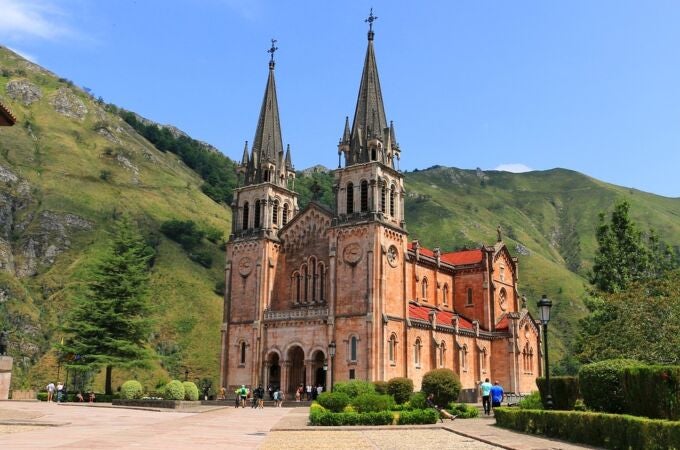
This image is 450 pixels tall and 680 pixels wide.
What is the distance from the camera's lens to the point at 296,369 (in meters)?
59.2

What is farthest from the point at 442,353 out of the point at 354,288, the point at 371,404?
the point at 371,404

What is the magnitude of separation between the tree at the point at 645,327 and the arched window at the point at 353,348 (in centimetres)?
1776

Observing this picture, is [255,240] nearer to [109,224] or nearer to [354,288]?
[354,288]

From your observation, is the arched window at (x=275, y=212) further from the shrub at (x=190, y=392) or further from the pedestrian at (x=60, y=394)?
the pedestrian at (x=60, y=394)

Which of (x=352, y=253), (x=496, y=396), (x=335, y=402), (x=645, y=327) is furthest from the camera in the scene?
(x=352, y=253)

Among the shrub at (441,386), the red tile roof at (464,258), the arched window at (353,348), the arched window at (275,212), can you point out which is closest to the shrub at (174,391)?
the arched window at (353,348)

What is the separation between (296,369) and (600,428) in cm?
4186

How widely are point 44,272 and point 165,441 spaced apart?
309 ft

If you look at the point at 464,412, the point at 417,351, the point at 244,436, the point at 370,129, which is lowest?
the point at 244,436

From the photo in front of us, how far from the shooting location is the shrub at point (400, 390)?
129 ft

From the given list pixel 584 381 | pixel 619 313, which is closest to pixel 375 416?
pixel 584 381

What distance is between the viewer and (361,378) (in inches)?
2085

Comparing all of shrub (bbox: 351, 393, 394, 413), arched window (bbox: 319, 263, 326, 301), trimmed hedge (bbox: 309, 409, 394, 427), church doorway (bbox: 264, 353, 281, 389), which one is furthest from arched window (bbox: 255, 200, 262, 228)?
trimmed hedge (bbox: 309, 409, 394, 427)

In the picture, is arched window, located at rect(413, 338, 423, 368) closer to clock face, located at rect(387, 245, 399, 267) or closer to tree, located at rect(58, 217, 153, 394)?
clock face, located at rect(387, 245, 399, 267)
